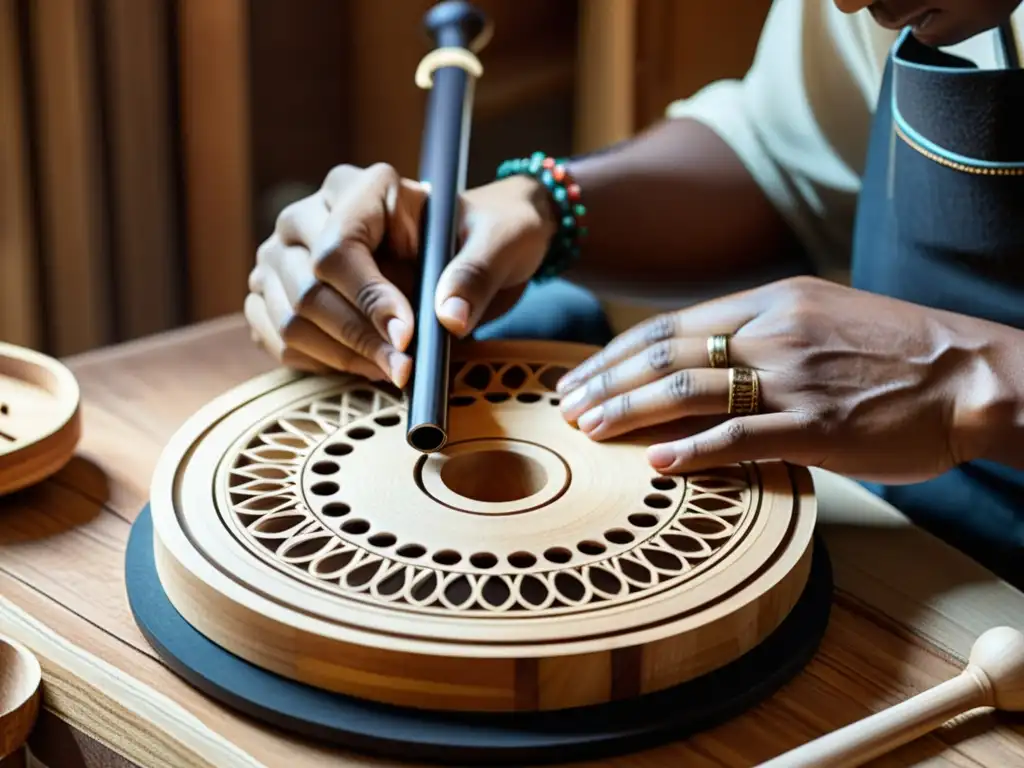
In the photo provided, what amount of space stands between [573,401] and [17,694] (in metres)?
0.40

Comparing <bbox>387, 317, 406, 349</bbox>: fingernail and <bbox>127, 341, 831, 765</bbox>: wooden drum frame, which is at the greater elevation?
<bbox>387, 317, 406, 349</bbox>: fingernail

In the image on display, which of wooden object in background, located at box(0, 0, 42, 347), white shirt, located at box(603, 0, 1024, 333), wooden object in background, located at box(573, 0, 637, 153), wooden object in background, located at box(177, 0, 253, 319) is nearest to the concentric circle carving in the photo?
white shirt, located at box(603, 0, 1024, 333)

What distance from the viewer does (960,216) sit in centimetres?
94

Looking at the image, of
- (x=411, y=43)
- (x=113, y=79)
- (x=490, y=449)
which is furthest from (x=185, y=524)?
(x=411, y=43)

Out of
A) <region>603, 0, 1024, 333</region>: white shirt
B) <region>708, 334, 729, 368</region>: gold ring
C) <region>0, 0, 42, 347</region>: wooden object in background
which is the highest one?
<region>603, 0, 1024, 333</region>: white shirt

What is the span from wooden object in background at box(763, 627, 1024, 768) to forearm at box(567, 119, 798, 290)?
2.11 ft

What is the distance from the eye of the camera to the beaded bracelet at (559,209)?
112 centimetres

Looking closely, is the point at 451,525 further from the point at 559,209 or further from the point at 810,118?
the point at 810,118

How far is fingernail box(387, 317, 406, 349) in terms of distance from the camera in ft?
2.82

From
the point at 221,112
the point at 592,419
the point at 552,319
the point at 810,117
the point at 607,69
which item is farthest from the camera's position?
the point at 607,69

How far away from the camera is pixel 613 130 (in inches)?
79.0

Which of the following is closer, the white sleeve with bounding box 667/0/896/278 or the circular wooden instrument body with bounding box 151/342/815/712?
the circular wooden instrument body with bounding box 151/342/815/712

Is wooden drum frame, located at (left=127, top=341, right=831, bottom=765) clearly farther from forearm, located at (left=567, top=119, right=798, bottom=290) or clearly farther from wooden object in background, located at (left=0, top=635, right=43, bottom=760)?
forearm, located at (left=567, top=119, right=798, bottom=290)

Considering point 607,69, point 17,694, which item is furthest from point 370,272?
point 607,69
